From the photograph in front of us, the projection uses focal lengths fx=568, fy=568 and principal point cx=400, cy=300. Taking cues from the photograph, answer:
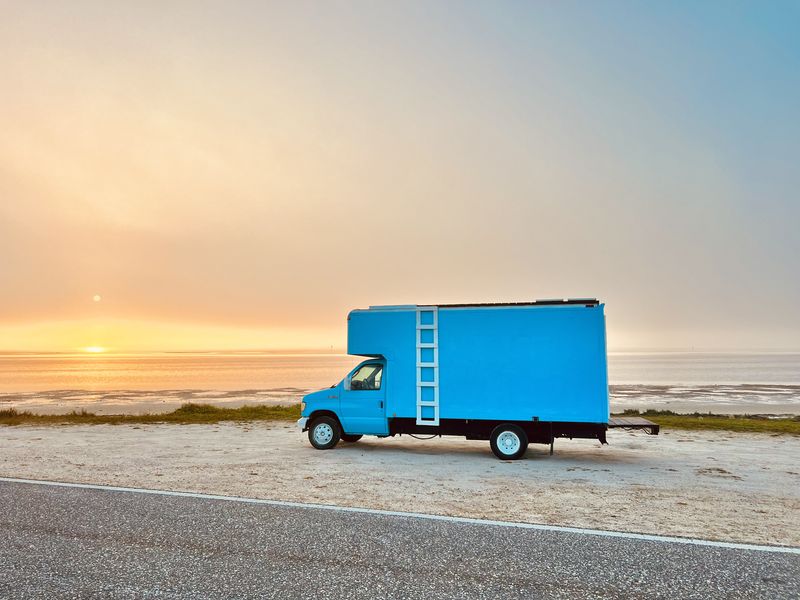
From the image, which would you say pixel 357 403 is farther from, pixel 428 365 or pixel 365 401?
pixel 428 365

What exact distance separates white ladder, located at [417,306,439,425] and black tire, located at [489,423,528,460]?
1579 mm

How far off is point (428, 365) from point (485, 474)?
337 centimetres

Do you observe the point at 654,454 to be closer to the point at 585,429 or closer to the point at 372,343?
the point at 585,429

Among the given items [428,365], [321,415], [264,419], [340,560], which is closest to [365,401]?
[321,415]

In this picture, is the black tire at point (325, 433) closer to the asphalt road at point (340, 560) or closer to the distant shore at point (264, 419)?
the asphalt road at point (340, 560)

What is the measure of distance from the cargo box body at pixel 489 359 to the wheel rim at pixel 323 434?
1882mm

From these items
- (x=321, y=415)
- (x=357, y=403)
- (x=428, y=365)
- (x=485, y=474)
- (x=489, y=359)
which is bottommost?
(x=485, y=474)

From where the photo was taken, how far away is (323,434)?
1591 centimetres

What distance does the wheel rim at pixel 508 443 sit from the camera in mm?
14242

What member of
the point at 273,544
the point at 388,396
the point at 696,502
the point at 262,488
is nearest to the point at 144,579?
the point at 273,544

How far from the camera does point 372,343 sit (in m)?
15.2

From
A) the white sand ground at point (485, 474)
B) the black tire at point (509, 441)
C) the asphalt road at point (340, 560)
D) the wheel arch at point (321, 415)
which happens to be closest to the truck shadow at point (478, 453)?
the white sand ground at point (485, 474)

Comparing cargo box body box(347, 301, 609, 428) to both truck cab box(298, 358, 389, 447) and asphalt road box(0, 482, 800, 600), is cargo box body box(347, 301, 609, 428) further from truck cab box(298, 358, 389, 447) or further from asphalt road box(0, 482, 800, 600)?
asphalt road box(0, 482, 800, 600)

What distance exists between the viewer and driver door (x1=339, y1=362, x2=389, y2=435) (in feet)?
50.3
